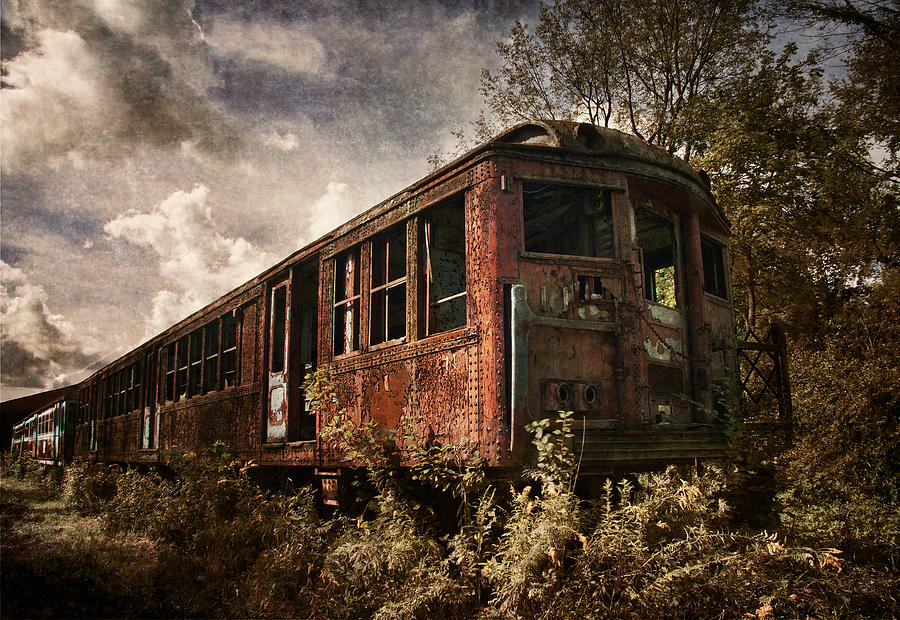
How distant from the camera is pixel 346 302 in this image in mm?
6891

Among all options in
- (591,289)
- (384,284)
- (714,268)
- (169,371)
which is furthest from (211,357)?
(714,268)

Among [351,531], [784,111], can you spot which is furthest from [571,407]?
[784,111]

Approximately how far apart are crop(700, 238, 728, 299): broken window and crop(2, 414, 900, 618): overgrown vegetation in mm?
2663

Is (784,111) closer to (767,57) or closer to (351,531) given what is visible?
(767,57)

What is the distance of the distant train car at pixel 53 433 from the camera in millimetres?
21877

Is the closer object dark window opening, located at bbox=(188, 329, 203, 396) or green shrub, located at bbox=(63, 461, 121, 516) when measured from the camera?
green shrub, located at bbox=(63, 461, 121, 516)

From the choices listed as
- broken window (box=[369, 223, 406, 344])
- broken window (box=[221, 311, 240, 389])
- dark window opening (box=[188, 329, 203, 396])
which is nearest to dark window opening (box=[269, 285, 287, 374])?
broken window (box=[221, 311, 240, 389])

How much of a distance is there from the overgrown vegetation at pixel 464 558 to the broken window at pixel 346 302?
1077mm

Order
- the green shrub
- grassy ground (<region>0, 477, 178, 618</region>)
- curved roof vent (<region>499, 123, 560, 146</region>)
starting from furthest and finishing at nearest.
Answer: the green shrub, curved roof vent (<region>499, 123, 560, 146</region>), grassy ground (<region>0, 477, 178, 618</region>)

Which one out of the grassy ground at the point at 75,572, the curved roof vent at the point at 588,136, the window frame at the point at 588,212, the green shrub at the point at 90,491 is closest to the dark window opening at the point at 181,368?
the green shrub at the point at 90,491

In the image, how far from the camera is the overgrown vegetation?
3840 mm

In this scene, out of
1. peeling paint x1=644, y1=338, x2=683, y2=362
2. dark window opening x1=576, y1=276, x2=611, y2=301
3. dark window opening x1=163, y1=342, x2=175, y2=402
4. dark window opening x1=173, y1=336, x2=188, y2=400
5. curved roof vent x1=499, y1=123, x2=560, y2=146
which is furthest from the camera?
dark window opening x1=163, y1=342, x2=175, y2=402

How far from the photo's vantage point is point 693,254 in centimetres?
634

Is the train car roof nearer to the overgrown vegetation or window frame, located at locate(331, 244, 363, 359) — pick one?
window frame, located at locate(331, 244, 363, 359)
